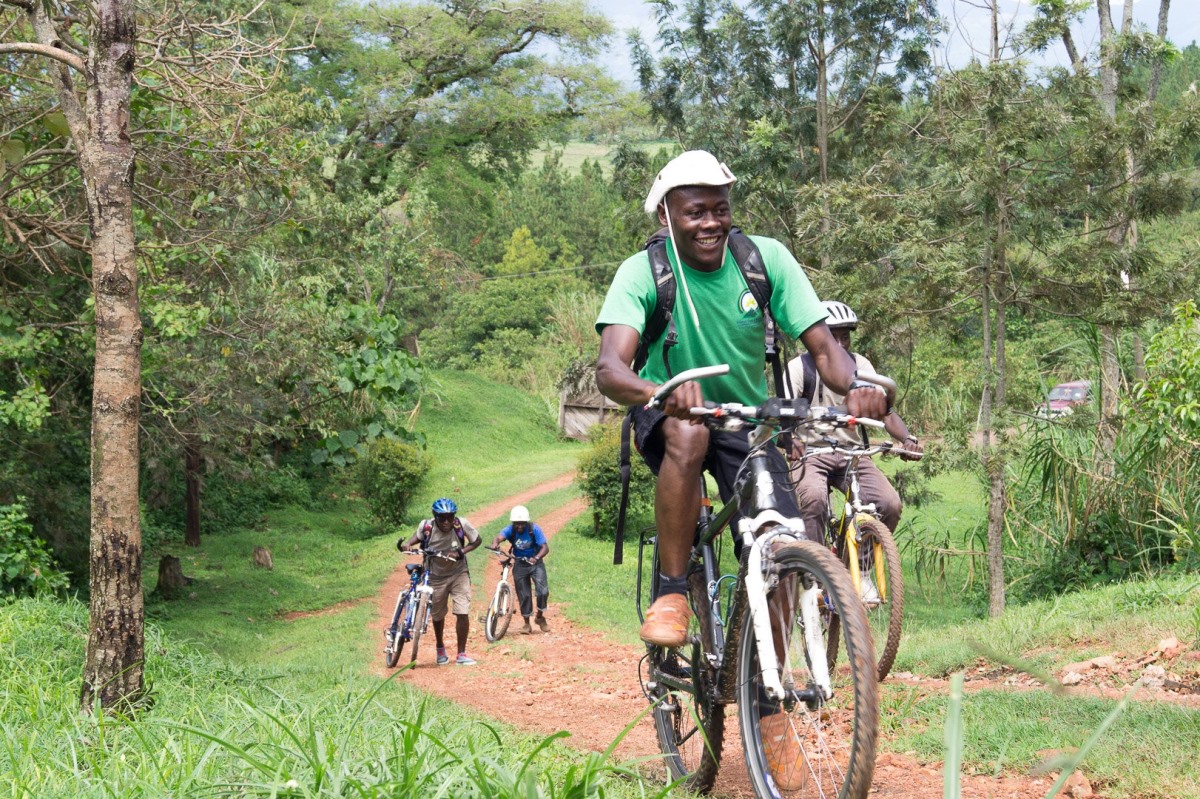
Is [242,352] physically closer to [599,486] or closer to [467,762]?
[599,486]

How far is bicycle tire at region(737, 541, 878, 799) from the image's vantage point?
9.96 ft

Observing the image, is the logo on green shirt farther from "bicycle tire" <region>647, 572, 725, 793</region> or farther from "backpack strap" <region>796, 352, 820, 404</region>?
"backpack strap" <region>796, 352, 820, 404</region>

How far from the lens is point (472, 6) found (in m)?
30.5

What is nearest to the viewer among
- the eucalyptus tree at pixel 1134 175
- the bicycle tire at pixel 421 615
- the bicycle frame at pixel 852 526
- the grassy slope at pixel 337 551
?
the bicycle frame at pixel 852 526

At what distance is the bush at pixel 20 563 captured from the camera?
10812 millimetres

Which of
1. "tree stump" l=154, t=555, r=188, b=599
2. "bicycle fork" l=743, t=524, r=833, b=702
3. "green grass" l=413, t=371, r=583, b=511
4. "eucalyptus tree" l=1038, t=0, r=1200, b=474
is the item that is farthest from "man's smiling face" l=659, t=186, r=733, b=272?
"green grass" l=413, t=371, r=583, b=511

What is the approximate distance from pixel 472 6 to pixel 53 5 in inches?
916

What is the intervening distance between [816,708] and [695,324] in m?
1.39

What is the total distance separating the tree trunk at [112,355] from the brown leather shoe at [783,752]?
14.0 ft

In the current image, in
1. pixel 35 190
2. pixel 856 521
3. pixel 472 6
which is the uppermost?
pixel 472 6

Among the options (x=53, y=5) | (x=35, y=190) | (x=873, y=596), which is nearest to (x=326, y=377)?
(x=35, y=190)

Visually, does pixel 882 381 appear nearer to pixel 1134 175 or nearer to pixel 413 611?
pixel 1134 175

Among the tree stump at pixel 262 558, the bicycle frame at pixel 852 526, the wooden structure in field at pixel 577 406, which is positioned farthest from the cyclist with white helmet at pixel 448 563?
the wooden structure in field at pixel 577 406

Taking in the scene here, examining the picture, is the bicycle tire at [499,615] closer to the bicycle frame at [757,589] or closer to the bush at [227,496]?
the bush at [227,496]
